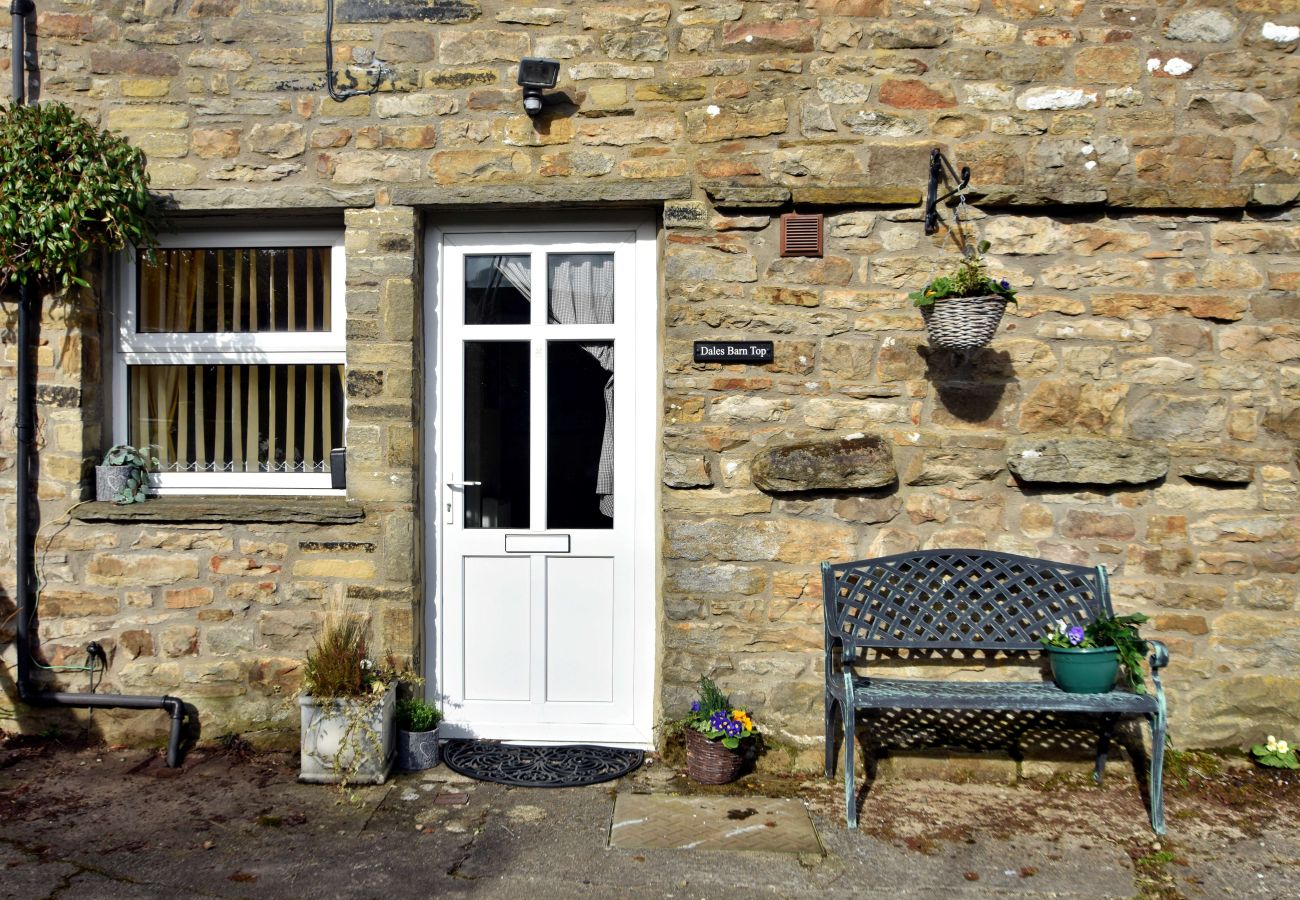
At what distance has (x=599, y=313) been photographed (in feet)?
14.6

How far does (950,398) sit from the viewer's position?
4.13m

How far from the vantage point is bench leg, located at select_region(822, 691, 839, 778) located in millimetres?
4004

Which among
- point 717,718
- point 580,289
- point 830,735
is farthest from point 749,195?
point 830,735

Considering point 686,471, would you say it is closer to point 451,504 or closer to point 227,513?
point 451,504

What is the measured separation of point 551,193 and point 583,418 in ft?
3.38

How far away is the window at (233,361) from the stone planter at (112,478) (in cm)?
18

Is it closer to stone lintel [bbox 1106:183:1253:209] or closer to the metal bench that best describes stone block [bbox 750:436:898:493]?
the metal bench

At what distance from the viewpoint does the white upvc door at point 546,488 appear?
4.45 metres

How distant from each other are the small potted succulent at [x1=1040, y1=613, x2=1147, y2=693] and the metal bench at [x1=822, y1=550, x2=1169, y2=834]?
0.10 m

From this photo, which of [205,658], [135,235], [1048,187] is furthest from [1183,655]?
[135,235]

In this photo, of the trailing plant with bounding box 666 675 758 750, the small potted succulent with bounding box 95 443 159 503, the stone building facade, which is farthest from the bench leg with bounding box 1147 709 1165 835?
the small potted succulent with bounding box 95 443 159 503

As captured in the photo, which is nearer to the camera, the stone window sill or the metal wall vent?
the metal wall vent

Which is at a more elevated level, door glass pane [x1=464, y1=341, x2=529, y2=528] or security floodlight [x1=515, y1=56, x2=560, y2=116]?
security floodlight [x1=515, y1=56, x2=560, y2=116]

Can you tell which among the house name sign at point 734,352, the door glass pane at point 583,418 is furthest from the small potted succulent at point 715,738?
the house name sign at point 734,352
